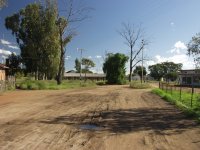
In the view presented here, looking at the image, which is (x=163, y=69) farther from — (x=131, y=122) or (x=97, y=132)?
(x=97, y=132)

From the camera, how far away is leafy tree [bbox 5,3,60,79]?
6412 cm

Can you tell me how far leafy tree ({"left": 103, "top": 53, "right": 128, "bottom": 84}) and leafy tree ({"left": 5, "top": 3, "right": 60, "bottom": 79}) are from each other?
13153 mm

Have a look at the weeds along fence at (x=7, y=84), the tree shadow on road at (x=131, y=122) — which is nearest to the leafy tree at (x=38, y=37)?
the weeds along fence at (x=7, y=84)

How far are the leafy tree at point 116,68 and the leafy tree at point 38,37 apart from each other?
13153 mm

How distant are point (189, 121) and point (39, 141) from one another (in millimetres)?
7434

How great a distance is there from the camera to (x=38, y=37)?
66.4 m

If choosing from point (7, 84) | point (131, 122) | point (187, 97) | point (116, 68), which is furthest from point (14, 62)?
point (131, 122)

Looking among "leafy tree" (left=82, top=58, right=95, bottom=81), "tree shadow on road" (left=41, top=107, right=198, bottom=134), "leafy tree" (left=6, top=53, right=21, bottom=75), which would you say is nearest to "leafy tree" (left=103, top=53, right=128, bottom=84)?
"leafy tree" (left=6, top=53, right=21, bottom=75)

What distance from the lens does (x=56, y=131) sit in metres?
11.0

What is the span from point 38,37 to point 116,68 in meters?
19.7

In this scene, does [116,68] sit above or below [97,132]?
above

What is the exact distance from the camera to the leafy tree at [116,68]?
7412 centimetres

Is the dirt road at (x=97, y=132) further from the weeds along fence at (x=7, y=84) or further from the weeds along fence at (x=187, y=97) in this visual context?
the weeds along fence at (x=7, y=84)

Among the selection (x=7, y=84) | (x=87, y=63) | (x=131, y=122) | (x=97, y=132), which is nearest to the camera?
(x=97, y=132)
